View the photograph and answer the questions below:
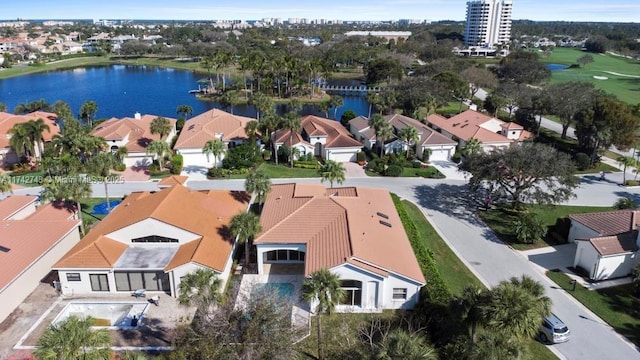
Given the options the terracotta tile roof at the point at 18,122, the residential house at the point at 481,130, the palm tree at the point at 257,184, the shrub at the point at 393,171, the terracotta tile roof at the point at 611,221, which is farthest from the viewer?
the residential house at the point at 481,130

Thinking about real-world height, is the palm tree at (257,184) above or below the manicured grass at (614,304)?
above

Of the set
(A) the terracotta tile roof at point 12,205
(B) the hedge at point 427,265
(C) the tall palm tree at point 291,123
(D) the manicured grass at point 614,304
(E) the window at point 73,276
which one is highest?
(C) the tall palm tree at point 291,123

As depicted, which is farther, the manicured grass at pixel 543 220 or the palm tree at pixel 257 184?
the manicured grass at pixel 543 220

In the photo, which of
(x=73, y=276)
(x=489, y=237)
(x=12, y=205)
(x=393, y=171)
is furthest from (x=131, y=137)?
(x=489, y=237)

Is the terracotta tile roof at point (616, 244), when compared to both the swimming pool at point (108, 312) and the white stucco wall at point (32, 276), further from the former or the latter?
the white stucco wall at point (32, 276)

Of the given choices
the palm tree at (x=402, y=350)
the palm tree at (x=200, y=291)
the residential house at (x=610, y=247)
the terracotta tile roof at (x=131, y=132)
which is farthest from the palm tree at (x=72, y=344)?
the terracotta tile roof at (x=131, y=132)

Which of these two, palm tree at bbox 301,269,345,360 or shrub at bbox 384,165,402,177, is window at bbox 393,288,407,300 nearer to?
palm tree at bbox 301,269,345,360
